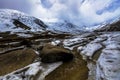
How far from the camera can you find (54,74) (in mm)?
19250

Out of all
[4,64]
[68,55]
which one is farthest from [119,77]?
[4,64]

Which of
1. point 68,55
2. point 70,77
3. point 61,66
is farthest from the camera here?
point 68,55

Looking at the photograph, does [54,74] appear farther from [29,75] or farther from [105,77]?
[105,77]

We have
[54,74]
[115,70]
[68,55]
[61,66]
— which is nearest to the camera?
[115,70]

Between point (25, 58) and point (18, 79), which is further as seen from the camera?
point (25, 58)

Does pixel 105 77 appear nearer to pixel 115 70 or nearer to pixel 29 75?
pixel 115 70

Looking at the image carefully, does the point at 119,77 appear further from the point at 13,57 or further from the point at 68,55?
the point at 13,57

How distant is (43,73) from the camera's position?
1927cm

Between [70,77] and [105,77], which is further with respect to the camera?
[70,77]

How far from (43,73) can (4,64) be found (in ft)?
29.4

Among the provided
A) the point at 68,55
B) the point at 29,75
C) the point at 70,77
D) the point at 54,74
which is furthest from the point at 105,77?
the point at 68,55

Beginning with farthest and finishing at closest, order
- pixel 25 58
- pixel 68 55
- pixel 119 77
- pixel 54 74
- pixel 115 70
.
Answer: pixel 25 58
pixel 68 55
pixel 54 74
pixel 115 70
pixel 119 77

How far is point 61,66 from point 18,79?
18.4ft

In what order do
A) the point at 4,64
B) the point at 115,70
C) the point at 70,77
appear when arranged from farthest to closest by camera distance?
the point at 4,64 → the point at 70,77 → the point at 115,70
